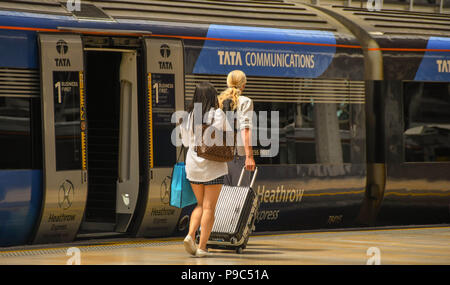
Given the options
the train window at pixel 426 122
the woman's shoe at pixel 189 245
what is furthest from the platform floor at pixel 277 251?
the train window at pixel 426 122

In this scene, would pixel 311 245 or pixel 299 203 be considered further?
pixel 299 203

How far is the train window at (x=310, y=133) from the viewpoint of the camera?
40.1 ft

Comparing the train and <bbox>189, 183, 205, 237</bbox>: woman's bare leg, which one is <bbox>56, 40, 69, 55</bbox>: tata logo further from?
<bbox>189, 183, 205, 237</bbox>: woman's bare leg

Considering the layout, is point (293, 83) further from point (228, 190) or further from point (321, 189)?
point (228, 190)

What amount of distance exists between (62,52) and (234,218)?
2.40 m

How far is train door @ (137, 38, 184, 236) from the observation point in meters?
11.2

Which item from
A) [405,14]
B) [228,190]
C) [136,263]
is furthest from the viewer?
[405,14]

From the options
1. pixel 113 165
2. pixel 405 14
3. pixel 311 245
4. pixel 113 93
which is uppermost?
pixel 405 14

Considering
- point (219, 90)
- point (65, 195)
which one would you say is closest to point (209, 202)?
point (65, 195)

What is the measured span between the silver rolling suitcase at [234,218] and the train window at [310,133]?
189 centimetres

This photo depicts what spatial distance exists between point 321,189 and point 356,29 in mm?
2137

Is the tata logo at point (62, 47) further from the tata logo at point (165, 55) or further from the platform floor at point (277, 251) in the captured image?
the platform floor at point (277, 251)

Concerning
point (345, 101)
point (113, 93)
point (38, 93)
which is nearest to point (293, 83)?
point (345, 101)

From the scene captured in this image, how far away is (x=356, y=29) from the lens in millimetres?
13227
